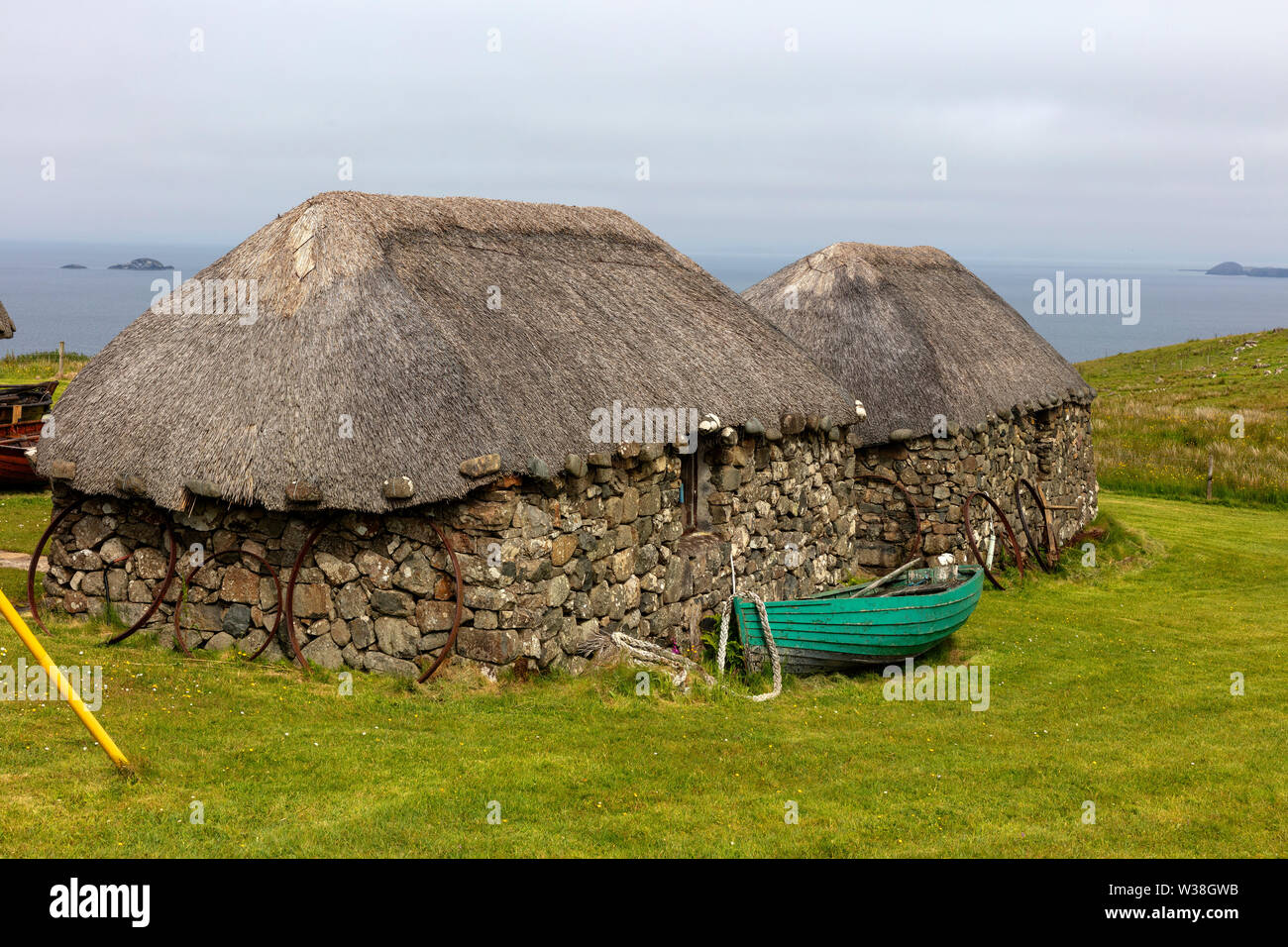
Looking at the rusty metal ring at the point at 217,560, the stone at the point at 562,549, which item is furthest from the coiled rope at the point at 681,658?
the rusty metal ring at the point at 217,560

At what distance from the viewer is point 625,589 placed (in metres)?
12.1

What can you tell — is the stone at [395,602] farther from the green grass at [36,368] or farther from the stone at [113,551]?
the green grass at [36,368]

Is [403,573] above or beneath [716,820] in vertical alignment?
above

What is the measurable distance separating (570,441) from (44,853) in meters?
5.90

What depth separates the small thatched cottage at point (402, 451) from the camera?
10.5 m

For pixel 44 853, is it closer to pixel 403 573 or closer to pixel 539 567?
pixel 403 573

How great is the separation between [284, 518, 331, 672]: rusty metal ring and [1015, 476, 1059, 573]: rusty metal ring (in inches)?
498

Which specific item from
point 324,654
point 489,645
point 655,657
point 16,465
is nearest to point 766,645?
point 655,657

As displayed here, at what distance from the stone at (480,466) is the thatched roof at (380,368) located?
12 centimetres

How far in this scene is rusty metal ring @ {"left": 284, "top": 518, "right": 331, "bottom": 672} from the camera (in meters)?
10.6

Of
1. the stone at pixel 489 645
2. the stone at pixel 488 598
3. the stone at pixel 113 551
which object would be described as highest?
the stone at pixel 113 551

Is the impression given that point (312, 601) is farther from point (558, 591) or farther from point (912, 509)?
point (912, 509)

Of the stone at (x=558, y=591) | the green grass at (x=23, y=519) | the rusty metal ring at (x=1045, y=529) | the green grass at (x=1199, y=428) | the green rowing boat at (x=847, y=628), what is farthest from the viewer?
the green grass at (x=1199, y=428)

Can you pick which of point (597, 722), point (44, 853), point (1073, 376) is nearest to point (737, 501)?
point (597, 722)
